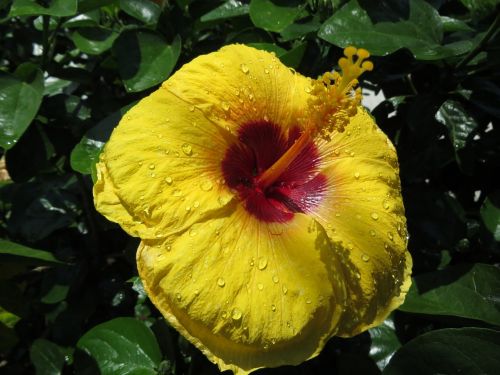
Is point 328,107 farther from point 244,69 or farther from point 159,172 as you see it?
point 159,172

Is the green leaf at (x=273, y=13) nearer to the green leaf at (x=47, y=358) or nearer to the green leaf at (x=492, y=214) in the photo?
the green leaf at (x=492, y=214)

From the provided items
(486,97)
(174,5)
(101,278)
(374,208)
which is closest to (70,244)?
(101,278)

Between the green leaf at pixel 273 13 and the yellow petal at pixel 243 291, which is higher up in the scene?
the green leaf at pixel 273 13

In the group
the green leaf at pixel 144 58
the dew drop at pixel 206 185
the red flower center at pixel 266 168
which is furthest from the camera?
the green leaf at pixel 144 58

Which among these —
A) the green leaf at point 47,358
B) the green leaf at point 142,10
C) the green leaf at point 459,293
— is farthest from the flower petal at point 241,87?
the green leaf at point 47,358

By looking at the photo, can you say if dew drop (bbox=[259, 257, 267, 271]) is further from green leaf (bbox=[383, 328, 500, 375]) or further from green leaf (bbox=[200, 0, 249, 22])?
green leaf (bbox=[200, 0, 249, 22])

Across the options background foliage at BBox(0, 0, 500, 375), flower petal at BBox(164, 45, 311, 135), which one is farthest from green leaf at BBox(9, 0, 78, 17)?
flower petal at BBox(164, 45, 311, 135)
